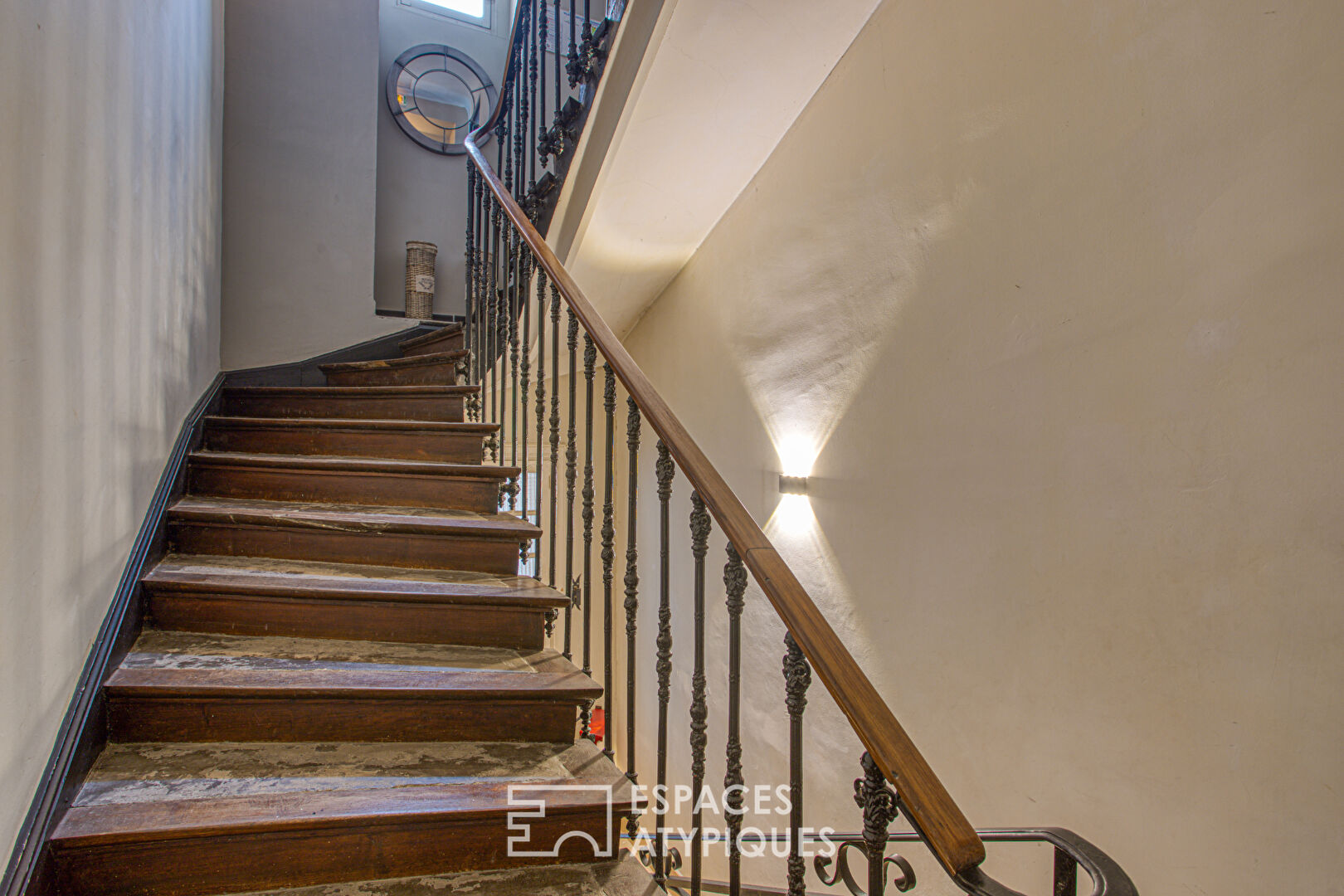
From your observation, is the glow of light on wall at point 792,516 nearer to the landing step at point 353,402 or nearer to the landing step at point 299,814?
the landing step at point 299,814

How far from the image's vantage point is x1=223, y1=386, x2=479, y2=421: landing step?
2.78 m

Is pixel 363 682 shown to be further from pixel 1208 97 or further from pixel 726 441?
pixel 1208 97

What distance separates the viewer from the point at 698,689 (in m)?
1.25

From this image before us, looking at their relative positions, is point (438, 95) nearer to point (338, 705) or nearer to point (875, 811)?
point (338, 705)

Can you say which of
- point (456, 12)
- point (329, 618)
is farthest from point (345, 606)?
point (456, 12)

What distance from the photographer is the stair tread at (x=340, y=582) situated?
1662mm

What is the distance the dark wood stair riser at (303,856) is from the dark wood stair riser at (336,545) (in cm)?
78

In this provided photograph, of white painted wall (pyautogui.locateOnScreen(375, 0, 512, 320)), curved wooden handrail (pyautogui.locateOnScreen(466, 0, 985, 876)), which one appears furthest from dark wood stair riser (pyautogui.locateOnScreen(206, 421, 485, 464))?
white painted wall (pyautogui.locateOnScreen(375, 0, 512, 320))

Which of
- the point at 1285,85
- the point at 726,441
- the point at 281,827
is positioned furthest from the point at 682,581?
the point at 1285,85

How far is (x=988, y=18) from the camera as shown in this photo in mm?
1688

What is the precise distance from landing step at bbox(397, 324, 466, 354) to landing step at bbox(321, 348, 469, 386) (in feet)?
1.10

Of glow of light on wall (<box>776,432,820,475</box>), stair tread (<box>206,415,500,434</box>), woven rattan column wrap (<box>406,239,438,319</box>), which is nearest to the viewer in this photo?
Result: glow of light on wall (<box>776,432,820,475</box>)

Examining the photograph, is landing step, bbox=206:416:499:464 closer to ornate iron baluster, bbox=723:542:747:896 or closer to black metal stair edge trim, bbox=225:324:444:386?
black metal stair edge trim, bbox=225:324:444:386

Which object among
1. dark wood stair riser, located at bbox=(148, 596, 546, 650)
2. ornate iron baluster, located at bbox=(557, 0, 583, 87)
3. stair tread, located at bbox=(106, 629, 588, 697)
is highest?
ornate iron baluster, located at bbox=(557, 0, 583, 87)
